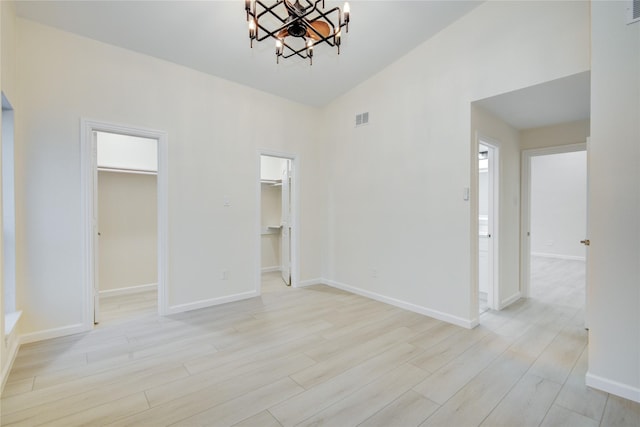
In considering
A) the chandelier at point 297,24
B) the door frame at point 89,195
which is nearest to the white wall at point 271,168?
the door frame at point 89,195

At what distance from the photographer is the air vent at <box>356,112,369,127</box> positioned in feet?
14.0

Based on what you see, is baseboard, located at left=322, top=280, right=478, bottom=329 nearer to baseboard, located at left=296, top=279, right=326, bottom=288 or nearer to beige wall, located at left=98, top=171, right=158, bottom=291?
baseboard, located at left=296, top=279, right=326, bottom=288

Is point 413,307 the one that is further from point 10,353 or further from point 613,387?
point 10,353

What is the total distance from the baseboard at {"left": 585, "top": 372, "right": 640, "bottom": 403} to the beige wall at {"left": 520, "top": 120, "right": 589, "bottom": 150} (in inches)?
118

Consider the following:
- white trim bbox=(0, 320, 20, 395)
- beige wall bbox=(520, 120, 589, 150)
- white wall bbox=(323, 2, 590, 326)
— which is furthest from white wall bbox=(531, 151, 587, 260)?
white trim bbox=(0, 320, 20, 395)

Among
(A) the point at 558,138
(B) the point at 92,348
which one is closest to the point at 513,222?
(A) the point at 558,138

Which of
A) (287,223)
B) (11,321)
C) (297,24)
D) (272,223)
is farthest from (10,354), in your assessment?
(272,223)

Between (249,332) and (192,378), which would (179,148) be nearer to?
(249,332)

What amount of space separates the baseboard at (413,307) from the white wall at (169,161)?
0.75 m

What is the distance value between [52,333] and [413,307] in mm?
3905

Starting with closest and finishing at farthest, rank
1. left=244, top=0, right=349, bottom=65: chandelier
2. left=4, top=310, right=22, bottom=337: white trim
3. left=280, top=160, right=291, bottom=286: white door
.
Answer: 1. left=244, top=0, right=349, bottom=65: chandelier
2. left=4, top=310, right=22, bottom=337: white trim
3. left=280, top=160, right=291, bottom=286: white door

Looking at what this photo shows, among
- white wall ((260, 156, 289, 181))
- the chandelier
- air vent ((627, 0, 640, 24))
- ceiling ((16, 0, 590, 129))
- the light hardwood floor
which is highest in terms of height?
ceiling ((16, 0, 590, 129))

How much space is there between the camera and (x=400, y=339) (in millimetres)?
2867

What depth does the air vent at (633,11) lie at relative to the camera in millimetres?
1881
